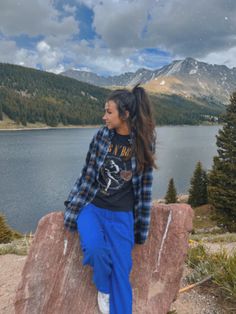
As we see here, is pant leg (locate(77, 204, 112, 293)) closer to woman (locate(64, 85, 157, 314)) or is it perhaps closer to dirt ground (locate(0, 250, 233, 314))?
woman (locate(64, 85, 157, 314))

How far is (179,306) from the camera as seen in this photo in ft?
19.2

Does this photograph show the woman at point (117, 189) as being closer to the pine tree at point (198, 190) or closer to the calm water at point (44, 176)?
the calm water at point (44, 176)

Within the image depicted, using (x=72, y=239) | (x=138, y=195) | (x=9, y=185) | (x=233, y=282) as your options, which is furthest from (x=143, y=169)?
(x=9, y=185)

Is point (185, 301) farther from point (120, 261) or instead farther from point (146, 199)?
point (146, 199)

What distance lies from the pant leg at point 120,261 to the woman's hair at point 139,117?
0.81 metres

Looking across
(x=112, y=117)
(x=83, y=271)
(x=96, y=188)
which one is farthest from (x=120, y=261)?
(x=112, y=117)

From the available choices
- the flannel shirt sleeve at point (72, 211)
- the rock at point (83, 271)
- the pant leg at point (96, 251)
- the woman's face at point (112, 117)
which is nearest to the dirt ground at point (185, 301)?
the rock at point (83, 271)

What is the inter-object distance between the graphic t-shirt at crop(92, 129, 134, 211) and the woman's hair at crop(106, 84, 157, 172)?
156mm

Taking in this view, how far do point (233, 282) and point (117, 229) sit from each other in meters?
2.41

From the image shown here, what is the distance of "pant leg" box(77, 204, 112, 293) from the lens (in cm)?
446

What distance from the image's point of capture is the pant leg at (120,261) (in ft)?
14.9

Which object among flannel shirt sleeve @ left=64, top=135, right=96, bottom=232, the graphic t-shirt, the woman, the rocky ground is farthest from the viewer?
the rocky ground

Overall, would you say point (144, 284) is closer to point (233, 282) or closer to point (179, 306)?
point (179, 306)

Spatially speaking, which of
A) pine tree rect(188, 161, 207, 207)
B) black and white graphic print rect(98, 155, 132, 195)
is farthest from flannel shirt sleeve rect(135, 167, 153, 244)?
pine tree rect(188, 161, 207, 207)
